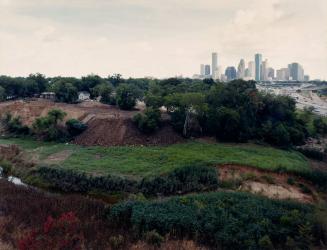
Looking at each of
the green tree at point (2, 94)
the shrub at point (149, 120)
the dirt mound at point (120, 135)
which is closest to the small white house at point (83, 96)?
the green tree at point (2, 94)

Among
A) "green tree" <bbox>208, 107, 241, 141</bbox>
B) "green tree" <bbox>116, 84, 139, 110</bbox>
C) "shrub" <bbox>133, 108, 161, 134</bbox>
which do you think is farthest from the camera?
"green tree" <bbox>116, 84, 139, 110</bbox>

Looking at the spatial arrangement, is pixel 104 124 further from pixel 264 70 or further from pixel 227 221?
pixel 264 70

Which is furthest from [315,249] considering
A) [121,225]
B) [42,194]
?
[42,194]

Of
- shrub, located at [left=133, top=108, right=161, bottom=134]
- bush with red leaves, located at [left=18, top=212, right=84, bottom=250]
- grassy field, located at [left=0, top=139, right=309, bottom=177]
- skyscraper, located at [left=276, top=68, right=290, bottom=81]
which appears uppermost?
skyscraper, located at [left=276, top=68, right=290, bottom=81]

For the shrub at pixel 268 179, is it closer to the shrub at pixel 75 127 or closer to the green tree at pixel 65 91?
the shrub at pixel 75 127

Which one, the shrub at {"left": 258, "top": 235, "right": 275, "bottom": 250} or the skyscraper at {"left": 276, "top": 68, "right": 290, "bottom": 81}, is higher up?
the skyscraper at {"left": 276, "top": 68, "right": 290, "bottom": 81}

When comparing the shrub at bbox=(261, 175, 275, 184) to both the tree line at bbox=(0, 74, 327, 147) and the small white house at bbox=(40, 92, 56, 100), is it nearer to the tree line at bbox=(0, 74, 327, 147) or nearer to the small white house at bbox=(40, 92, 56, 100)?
the tree line at bbox=(0, 74, 327, 147)

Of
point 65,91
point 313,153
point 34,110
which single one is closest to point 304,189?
point 313,153

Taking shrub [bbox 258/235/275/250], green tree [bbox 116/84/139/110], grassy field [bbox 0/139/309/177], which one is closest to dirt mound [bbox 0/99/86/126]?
green tree [bbox 116/84/139/110]
